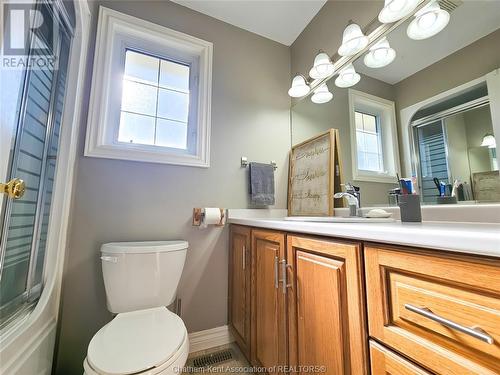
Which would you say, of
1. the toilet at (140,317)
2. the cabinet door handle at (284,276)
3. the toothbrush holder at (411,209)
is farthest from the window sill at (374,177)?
the toilet at (140,317)

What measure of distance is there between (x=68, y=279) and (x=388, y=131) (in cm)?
189

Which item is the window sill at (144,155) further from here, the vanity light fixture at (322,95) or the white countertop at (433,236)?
the white countertop at (433,236)

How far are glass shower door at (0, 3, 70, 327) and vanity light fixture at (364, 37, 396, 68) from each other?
1617 millimetres

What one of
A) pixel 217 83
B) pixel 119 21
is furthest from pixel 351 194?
pixel 119 21

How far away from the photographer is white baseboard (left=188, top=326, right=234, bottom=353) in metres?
1.39

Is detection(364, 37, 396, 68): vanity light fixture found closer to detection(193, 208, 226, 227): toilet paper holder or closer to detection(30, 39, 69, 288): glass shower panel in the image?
detection(193, 208, 226, 227): toilet paper holder

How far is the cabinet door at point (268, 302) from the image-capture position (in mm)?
921

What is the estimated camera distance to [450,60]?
0.93 m

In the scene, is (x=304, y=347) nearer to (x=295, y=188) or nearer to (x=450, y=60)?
(x=295, y=188)

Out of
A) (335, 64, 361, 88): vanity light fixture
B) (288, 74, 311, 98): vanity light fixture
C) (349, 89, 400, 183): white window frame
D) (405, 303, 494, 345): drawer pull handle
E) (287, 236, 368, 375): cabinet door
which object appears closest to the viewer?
(405, 303, 494, 345): drawer pull handle

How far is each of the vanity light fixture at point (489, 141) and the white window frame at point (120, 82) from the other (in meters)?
1.39

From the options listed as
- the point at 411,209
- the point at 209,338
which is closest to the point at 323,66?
the point at 411,209

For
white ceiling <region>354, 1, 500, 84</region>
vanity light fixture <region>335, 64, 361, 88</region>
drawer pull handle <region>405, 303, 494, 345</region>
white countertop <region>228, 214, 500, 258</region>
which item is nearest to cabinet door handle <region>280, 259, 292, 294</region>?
white countertop <region>228, 214, 500, 258</region>
